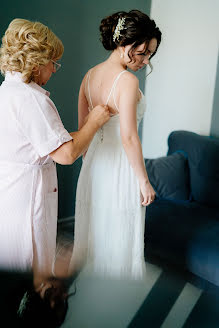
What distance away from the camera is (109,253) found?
5.59 ft

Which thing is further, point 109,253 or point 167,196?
point 167,196

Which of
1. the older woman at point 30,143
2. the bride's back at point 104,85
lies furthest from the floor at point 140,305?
the bride's back at point 104,85

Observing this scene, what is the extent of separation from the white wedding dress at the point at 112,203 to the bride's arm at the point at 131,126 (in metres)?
0.06

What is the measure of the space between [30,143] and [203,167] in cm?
166

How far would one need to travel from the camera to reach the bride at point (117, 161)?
59.2 inches

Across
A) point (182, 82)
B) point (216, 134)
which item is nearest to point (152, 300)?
point (216, 134)

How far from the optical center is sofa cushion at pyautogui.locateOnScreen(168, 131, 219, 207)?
2.53 m

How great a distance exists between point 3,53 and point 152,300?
0.98 m

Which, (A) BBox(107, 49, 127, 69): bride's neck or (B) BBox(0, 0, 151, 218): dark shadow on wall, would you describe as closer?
(A) BBox(107, 49, 127, 69): bride's neck

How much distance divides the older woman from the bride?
0.16 m

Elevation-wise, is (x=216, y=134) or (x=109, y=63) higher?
(x=109, y=63)

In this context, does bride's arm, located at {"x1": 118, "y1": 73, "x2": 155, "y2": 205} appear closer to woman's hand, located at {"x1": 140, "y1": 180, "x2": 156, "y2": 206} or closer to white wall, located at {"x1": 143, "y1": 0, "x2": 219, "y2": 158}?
woman's hand, located at {"x1": 140, "y1": 180, "x2": 156, "y2": 206}

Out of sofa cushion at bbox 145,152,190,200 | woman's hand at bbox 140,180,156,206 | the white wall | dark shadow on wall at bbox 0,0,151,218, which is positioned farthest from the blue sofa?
dark shadow on wall at bbox 0,0,151,218

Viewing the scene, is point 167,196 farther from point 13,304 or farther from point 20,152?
point 13,304
